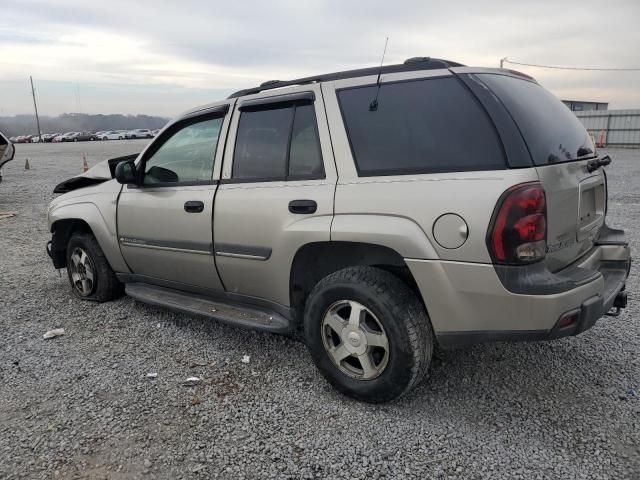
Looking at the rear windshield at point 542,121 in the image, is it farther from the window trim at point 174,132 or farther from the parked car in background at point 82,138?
the parked car in background at point 82,138

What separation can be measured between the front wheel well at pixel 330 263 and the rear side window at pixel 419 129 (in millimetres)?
438

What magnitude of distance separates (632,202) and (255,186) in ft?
28.6

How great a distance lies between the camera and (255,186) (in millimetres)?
3285

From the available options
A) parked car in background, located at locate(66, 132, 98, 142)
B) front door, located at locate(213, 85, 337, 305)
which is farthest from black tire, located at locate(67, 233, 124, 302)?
parked car in background, located at locate(66, 132, 98, 142)

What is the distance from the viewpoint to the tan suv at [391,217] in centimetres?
242

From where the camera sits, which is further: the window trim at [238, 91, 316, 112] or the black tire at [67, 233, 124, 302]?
the black tire at [67, 233, 124, 302]

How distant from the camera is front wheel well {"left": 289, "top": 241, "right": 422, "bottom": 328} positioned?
112 inches

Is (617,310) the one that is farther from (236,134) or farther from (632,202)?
(632,202)

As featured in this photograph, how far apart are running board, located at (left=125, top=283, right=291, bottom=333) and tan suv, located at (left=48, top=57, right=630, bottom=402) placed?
2 centimetres

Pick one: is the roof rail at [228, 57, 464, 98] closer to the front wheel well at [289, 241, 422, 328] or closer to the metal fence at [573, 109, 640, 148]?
the front wheel well at [289, 241, 422, 328]

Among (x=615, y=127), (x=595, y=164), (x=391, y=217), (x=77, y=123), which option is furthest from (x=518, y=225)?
(x=77, y=123)

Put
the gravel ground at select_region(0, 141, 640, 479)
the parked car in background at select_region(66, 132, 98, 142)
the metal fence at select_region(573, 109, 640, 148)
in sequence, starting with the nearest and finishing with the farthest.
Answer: the gravel ground at select_region(0, 141, 640, 479), the metal fence at select_region(573, 109, 640, 148), the parked car in background at select_region(66, 132, 98, 142)

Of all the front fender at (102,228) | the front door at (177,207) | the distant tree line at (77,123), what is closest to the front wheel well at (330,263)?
the front door at (177,207)

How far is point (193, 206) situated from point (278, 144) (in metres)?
0.79
